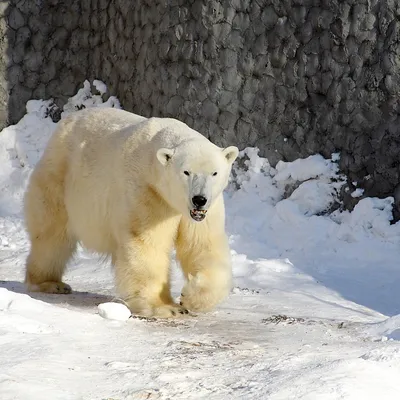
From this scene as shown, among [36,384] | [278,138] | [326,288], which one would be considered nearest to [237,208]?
[278,138]

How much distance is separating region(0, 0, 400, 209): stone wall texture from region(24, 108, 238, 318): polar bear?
11.4 ft

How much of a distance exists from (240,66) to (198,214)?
17.2 ft

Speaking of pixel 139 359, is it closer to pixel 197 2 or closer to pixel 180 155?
pixel 180 155

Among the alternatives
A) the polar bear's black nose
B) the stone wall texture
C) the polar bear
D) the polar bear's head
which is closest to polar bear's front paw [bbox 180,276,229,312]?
the polar bear

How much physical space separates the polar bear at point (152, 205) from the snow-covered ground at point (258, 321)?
0.82ft

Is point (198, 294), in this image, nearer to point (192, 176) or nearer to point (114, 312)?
point (114, 312)

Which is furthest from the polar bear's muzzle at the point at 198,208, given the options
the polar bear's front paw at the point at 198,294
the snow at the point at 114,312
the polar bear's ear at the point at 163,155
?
the snow at the point at 114,312

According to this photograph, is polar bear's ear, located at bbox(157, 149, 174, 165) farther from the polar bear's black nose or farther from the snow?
the snow

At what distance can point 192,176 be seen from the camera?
15.6 feet

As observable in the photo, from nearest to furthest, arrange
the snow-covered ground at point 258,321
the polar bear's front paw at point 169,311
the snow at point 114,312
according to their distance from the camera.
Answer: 1. the snow-covered ground at point 258,321
2. the snow at point 114,312
3. the polar bear's front paw at point 169,311

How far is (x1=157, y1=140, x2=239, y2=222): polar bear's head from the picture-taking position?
4.68 m

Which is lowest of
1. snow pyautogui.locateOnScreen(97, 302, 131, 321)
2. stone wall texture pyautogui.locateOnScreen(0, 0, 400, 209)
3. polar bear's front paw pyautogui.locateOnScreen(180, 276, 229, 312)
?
snow pyautogui.locateOnScreen(97, 302, 131, 321)

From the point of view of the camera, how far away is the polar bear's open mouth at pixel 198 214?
4.68 m

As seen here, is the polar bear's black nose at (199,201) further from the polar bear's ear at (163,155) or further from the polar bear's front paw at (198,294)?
the polar bear's front paw at (198,294)
